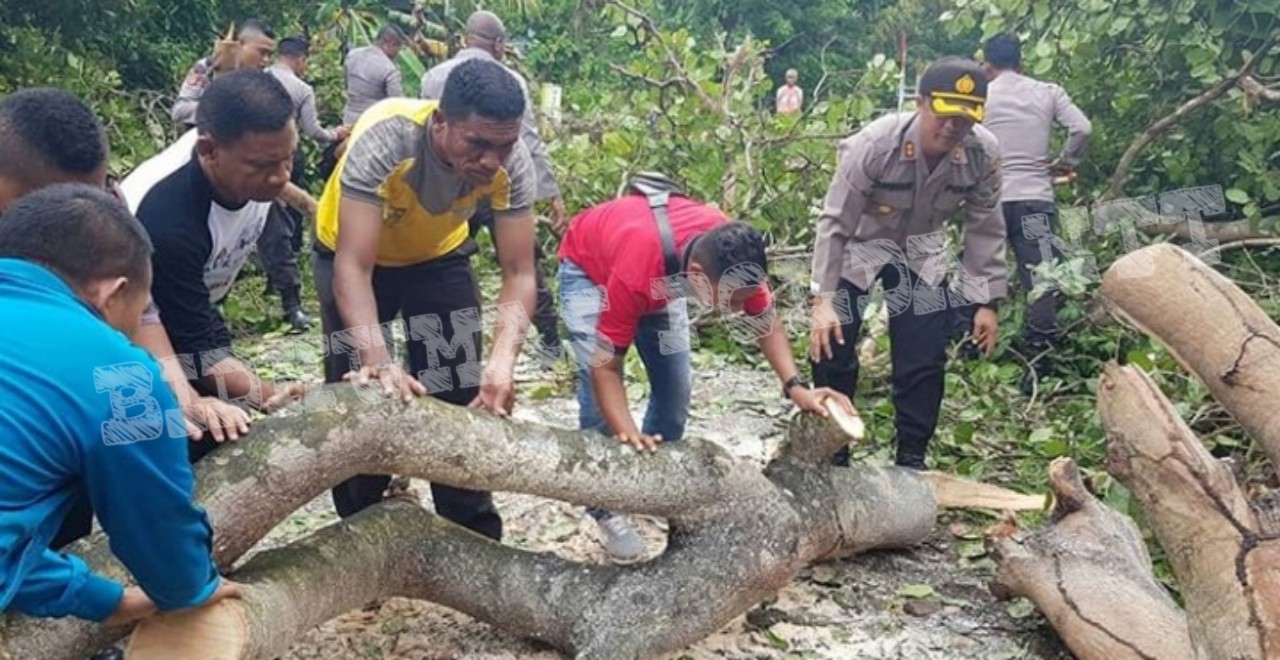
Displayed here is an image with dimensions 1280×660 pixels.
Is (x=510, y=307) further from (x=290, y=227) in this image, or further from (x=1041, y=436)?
(x=290, y=227)

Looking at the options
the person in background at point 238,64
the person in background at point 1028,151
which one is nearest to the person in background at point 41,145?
the person in background at point 238,64

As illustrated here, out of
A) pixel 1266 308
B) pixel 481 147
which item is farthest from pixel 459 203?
pixel 1266 308

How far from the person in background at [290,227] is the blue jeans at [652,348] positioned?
2690mm

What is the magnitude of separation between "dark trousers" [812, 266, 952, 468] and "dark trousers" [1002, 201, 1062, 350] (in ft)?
4.39

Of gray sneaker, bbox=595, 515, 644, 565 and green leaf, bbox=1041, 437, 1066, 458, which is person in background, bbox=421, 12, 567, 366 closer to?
gray sneaker, bbox=595, 515, 644, 565

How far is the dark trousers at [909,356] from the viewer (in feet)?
11.6

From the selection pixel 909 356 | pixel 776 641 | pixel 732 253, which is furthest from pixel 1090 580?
pixel 732 253

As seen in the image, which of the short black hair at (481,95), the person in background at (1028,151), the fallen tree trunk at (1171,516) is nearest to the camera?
the fallen tree trunk at (1171,516)

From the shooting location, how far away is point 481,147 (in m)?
2.50

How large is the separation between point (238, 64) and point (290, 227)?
3.68 feet

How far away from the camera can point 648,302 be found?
2775mm

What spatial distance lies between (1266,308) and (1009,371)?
1008mm

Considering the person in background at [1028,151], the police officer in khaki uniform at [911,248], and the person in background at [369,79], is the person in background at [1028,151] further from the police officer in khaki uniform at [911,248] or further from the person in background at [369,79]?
the person in background at [369,79]

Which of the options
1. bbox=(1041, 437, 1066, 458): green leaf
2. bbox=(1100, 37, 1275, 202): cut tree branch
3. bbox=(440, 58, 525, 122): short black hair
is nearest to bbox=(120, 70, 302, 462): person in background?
bbox=(440, 58, 525, 122): short black hair
